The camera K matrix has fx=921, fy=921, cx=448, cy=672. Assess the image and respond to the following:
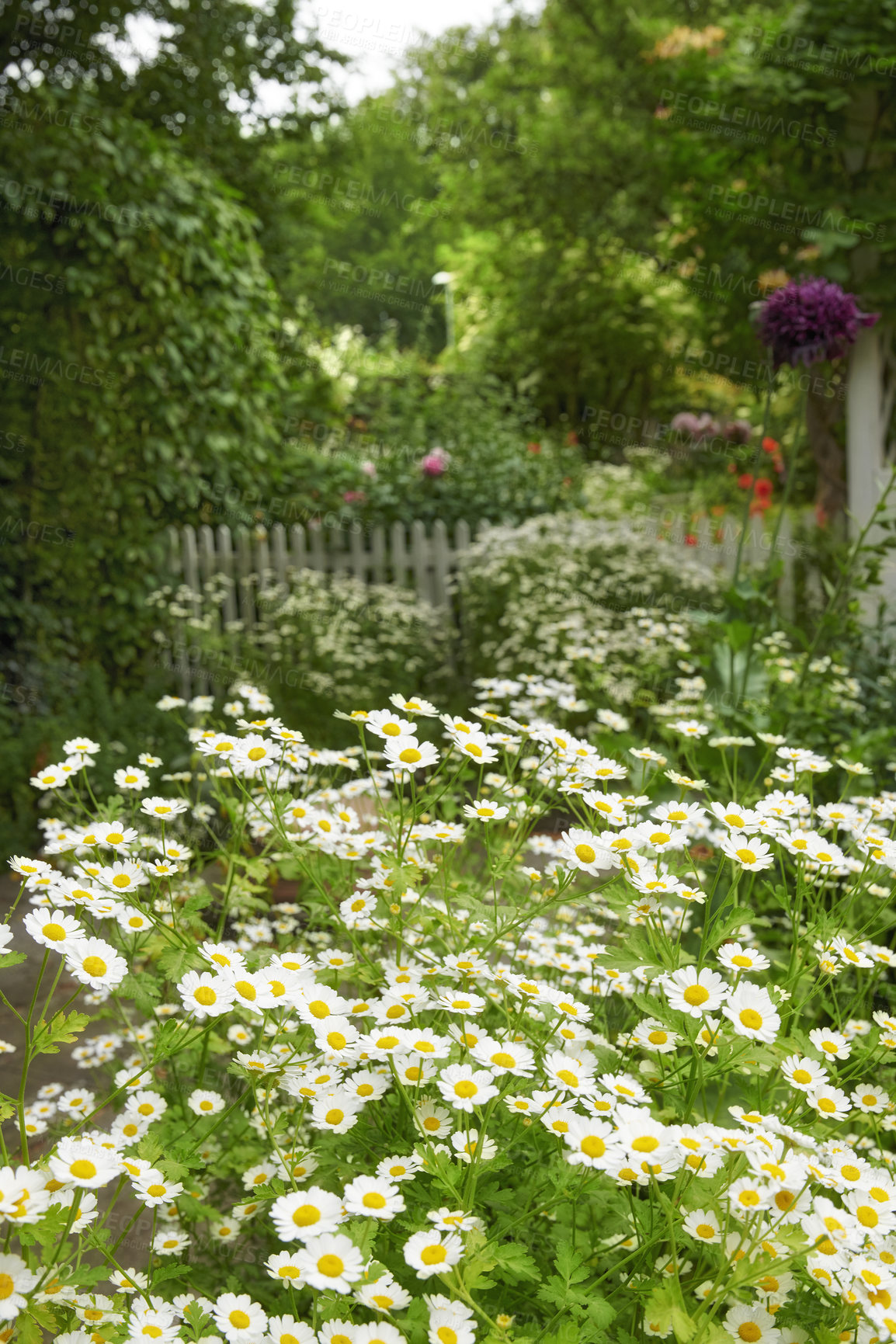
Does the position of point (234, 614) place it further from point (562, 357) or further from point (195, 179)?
point (562, 357)

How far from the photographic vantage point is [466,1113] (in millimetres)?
1127

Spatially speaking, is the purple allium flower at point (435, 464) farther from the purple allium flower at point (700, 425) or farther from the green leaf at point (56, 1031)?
the green leaf at point (56, 1031)

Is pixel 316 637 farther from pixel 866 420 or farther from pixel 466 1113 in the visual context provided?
pixel 466 1113

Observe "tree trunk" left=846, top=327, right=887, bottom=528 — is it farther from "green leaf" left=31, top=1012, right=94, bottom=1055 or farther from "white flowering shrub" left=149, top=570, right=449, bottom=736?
"green leaf" left=31, top=1012, right=94, bottom=1055

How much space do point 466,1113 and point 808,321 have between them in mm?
3011

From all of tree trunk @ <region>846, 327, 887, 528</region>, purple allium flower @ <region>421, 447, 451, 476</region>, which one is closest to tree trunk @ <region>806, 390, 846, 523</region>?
tree trunk @ <region>846, 327, 887, 528</region>

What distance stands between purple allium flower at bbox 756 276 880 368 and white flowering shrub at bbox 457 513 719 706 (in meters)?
1.26

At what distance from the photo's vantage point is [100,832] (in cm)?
124

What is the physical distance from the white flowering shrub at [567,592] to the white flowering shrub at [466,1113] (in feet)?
9.07

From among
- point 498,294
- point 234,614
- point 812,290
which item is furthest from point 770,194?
point 498,294

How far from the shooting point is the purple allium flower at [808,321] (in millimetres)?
3219

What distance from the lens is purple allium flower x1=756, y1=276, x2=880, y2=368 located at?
322 centimetres

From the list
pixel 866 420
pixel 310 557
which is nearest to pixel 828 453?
pixel 866 420

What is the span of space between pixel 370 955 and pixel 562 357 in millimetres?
13204
